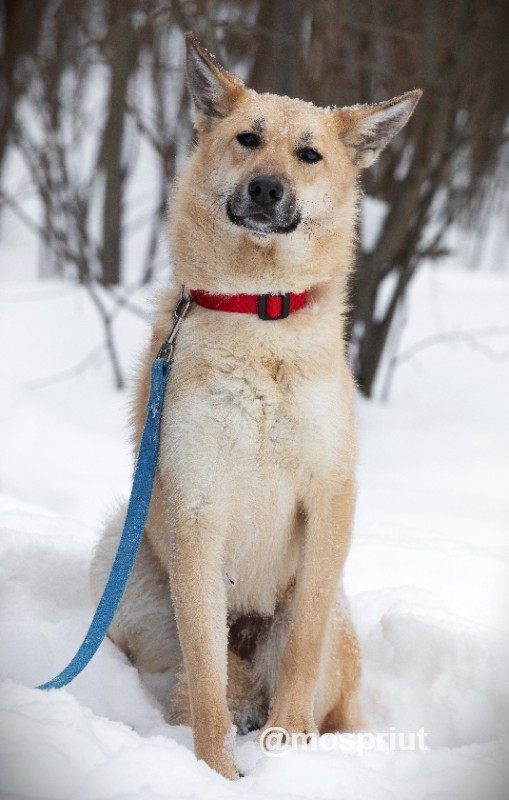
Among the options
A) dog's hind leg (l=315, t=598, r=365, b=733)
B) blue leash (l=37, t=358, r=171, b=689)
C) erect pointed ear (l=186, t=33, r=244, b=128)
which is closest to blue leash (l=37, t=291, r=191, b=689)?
blue leash (l=37, t=358, r=171, b=689)

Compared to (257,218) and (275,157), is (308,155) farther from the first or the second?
(257,218)

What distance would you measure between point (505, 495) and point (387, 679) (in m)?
2.39

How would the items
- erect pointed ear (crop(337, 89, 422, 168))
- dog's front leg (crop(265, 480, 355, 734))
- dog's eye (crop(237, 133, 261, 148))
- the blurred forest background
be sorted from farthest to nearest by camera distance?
the blurred forest background, erect pointed ear (crop(337, 89, 422, 168)), dog's eye (crop(237, 133, 261, 148)), dog's front leg (crop(265, 480, 355, 734))

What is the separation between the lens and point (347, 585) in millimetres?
3621

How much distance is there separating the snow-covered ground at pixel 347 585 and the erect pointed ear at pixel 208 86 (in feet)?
5.65

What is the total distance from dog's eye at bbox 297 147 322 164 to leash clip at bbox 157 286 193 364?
0.54 meters

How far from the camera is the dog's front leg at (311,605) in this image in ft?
7.55

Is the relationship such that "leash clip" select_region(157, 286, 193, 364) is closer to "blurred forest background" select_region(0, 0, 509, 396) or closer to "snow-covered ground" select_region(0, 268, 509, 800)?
"snow-covered ground" select_region(0, 268, 509, 800)

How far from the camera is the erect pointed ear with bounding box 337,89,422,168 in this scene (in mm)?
2654

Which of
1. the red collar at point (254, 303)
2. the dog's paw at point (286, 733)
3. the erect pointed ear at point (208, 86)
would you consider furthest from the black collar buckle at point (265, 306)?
the dog's paw at point (286, 733)

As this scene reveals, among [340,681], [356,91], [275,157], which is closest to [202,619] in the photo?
[340,681]

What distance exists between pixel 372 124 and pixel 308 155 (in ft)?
0.94

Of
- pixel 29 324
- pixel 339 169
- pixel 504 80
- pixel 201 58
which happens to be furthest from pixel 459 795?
pixel 504 80

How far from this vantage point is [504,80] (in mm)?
7426
